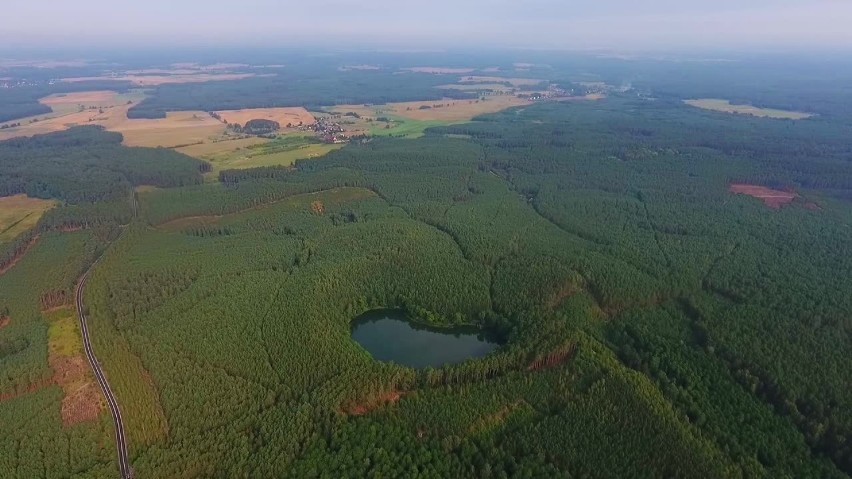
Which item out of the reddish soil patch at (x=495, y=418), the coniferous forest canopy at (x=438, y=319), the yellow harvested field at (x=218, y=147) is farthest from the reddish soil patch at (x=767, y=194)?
the yellow harvested field at (x=218, y=147)

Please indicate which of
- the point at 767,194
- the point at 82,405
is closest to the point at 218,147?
the point at 82,405

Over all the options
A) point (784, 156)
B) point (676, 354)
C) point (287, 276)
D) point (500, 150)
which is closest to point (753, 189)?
point (784, 156)

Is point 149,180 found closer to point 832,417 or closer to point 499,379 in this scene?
point 499,379

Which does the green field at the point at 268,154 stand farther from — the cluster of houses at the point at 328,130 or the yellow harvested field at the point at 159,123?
the yellow harvested field at the point at 159,123

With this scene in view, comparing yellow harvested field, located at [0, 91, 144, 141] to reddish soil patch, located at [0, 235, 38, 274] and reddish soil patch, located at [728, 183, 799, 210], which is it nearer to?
→ reddish soil patch, located at [0, 235, 38, 274]

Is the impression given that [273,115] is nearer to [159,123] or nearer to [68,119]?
[159,123]
